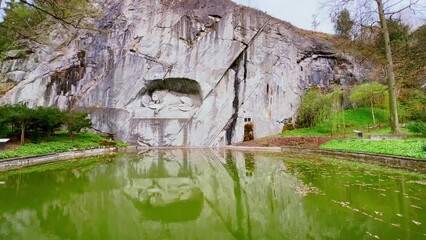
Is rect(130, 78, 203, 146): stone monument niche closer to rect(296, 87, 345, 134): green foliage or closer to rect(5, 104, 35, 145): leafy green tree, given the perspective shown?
rect(5, 104, 35, 145): leafy green tree

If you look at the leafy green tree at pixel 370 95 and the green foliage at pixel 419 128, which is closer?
the green foliage at pixel 419 128

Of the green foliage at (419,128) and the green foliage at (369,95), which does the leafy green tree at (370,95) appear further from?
the green foliage at (419,128)

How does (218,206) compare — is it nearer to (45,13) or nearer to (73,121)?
(45,13)

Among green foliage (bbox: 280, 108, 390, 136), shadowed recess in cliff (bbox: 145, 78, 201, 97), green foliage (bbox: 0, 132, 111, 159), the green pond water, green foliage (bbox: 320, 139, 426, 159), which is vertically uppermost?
shadowed recess in cliff (bbox: 145, 78, 201, 97)

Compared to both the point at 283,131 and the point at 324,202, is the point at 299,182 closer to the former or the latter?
the point at 324,202

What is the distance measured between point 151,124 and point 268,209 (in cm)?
1836

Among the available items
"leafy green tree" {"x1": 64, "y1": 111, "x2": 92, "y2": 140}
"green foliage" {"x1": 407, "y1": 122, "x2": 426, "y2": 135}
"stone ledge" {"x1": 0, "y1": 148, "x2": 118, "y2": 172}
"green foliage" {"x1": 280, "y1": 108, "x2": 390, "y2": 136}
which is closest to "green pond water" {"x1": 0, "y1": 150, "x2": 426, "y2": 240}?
"stone ledge" {"x1": 0, "y1": 148, "x2": 118, "y2": 172}

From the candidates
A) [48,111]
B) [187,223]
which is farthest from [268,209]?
[48,111]

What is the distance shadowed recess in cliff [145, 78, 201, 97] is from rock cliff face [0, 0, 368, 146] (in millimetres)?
83

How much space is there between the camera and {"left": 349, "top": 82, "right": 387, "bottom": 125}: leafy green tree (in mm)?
22016

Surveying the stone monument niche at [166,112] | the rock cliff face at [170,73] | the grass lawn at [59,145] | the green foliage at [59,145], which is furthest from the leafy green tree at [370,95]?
the green foliage at [59,145]

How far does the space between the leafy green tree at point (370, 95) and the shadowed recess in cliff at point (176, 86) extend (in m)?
12.6

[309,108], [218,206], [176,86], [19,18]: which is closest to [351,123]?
[309,108]

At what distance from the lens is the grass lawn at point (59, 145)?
12.6 m
